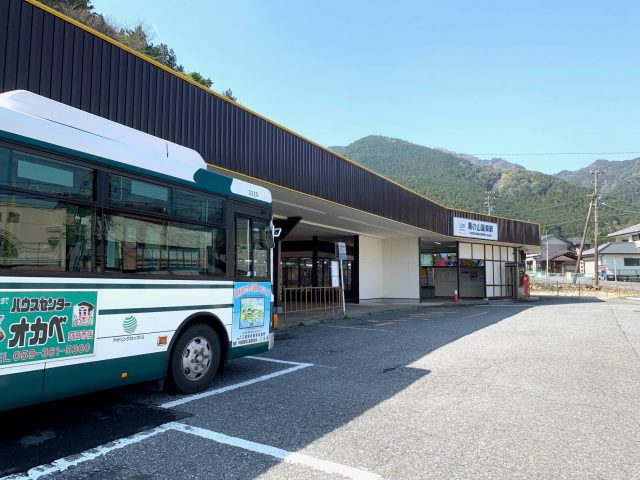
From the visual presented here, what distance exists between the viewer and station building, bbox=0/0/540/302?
23.0 feet

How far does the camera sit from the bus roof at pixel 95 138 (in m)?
4.23

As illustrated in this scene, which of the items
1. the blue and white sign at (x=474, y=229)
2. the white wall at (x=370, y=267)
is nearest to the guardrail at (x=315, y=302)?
the white wall at (x=370, y=267)

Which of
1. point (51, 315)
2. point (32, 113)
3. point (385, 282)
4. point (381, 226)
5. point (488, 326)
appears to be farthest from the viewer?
point (385, 282)

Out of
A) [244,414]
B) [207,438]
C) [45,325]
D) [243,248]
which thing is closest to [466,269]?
[243,248]

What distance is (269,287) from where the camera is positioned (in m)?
7.43

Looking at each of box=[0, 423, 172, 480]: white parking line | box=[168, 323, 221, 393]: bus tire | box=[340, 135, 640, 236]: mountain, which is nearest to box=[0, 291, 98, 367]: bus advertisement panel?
box=[0, 423, 172, 480]: white parking line

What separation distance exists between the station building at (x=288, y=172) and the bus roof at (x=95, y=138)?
2353 millimetres

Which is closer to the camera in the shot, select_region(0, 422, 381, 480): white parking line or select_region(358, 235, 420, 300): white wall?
select_region(0, 422, 381, 480): white parking line

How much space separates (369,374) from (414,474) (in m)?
3.73

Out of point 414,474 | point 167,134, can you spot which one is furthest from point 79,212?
point 167,134

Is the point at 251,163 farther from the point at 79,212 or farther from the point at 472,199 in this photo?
the point at 472,199

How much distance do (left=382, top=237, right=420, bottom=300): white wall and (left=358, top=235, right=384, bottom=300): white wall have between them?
0.42 metres

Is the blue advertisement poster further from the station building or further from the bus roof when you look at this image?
the station building

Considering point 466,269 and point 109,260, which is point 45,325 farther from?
point 466,269
